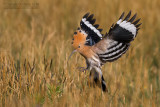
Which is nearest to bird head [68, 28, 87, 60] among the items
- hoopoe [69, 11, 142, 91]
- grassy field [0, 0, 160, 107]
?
hoopoe [69, 11, 142, 91]

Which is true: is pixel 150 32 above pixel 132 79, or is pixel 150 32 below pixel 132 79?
above

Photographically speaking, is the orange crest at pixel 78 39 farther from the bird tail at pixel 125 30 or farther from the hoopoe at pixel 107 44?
the bird tail at pixel 125 30

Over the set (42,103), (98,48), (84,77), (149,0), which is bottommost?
(42,103)

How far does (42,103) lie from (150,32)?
11.8ft

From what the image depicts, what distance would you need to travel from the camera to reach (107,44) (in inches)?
132

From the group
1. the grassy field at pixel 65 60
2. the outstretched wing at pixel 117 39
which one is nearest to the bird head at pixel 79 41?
the outstretched wing at pixel 117 39

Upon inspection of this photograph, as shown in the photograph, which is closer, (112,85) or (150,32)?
(112,85)

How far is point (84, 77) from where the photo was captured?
4.00 metres

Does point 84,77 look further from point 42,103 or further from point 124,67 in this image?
point 124,67

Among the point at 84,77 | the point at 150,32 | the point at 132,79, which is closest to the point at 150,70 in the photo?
the point at 132,79

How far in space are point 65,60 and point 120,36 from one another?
1.00 metres

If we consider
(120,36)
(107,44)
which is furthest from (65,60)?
(120,36)

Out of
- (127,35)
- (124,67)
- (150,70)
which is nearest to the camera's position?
(127,35)

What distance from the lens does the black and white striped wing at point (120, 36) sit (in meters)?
3.27
